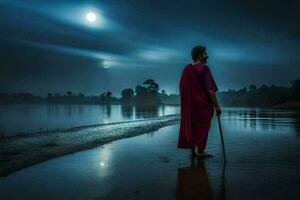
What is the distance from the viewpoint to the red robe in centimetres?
649

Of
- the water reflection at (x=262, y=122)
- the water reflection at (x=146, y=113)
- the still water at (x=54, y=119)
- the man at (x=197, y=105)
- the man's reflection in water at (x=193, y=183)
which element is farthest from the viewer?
the water reflection at (x=146, y=113)

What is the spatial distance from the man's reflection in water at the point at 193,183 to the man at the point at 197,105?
918 mm

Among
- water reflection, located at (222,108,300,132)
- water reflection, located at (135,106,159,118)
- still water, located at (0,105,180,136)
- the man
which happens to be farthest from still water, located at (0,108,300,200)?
water reflection, located at (135,106,159,118)

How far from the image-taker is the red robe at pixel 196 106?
649 cm

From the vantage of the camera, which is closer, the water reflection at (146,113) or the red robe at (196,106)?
the red robe at (196,106)

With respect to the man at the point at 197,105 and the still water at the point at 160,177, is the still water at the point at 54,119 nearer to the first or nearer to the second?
the still water at the point at 160,177

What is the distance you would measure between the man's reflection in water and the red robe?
0.95m

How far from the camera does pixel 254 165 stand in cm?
561

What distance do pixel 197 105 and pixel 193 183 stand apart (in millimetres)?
2507

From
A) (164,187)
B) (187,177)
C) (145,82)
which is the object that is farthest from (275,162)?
(145,82)

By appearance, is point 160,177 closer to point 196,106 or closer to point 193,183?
point 193,183

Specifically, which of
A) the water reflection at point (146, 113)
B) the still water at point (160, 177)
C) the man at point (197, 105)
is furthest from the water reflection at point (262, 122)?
the water reflection at point (146, 113)

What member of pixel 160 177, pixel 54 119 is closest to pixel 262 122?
pixel 160 177

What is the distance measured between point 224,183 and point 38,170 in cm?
333
